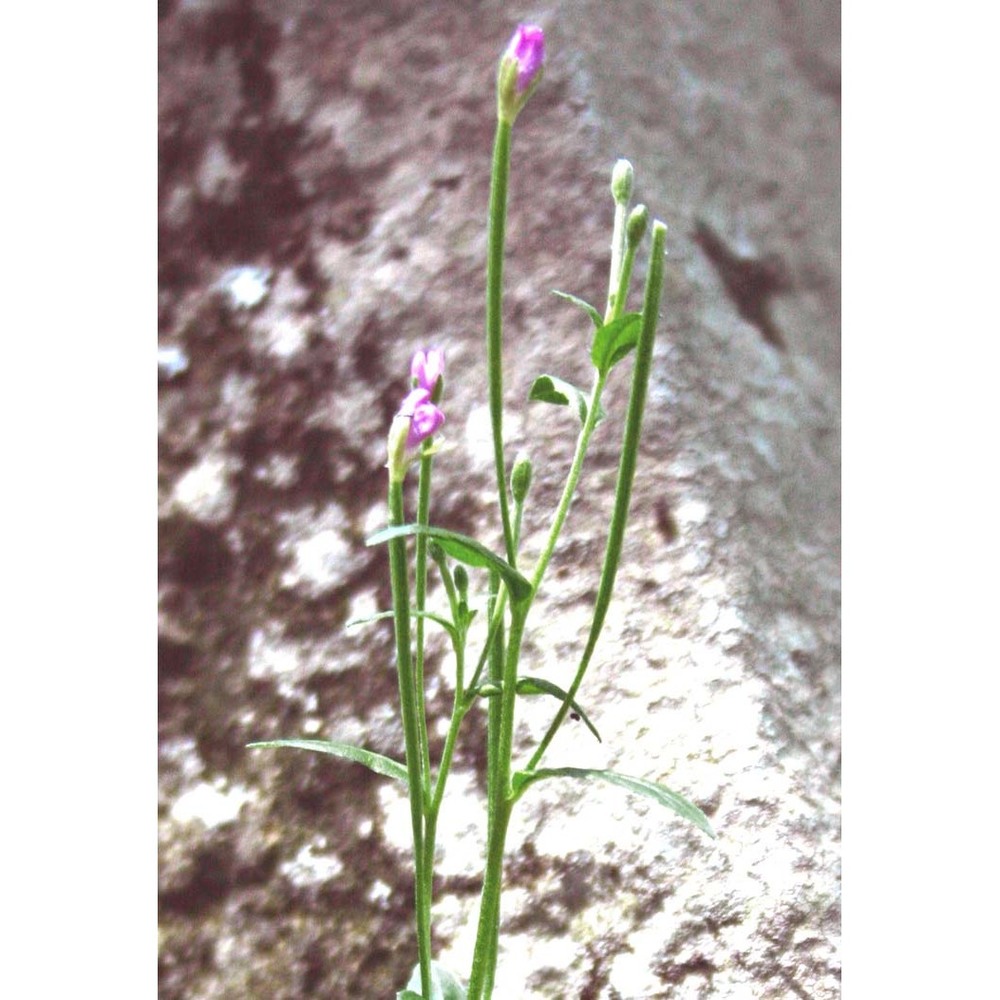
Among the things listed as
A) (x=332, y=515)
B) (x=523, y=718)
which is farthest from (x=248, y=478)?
(x=523, y=718)

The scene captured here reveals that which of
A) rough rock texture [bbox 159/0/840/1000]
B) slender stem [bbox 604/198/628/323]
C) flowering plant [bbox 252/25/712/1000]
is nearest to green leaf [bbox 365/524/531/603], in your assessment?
flowering plant [bbox 252/25/712/1000]

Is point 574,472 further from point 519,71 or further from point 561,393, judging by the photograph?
point 519,71

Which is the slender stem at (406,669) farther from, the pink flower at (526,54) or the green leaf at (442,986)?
the pink flower at (526,54)
